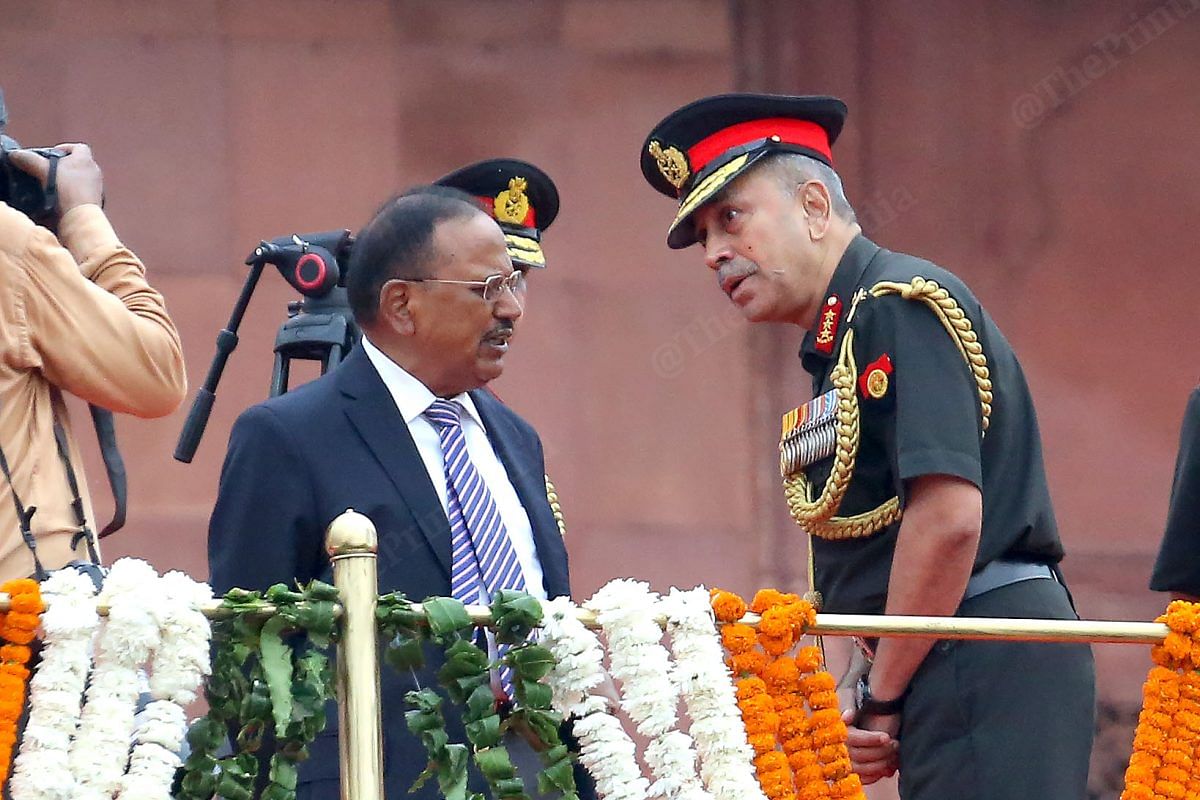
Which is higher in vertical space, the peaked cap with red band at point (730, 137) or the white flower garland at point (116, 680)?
the peaked cap with red band at point (730, 137)

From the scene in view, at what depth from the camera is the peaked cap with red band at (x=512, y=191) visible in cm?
507

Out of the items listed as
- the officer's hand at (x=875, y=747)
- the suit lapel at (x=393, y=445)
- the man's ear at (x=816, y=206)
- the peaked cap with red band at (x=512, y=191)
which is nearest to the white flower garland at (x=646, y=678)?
the suit lapel at (x=393, y=445)

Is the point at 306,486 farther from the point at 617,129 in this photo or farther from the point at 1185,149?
the point at 1185,149

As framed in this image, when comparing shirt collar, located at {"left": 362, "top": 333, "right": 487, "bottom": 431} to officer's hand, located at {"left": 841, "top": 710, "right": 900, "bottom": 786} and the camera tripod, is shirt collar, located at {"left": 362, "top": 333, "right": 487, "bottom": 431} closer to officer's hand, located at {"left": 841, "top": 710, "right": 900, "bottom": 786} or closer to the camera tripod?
the camera tripod

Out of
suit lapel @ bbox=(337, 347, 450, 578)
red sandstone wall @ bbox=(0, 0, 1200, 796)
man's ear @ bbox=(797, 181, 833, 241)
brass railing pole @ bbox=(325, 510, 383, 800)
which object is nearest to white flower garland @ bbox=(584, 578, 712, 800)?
brass railing pole @ bbox=(325, 510, 383, 800)

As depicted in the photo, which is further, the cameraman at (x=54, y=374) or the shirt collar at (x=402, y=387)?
the shirt collar at (x=402, y=387)

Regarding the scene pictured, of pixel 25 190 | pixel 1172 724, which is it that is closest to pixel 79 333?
pixel 25 190

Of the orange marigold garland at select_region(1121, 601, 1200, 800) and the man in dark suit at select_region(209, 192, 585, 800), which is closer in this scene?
the orange marigold garland at select_region(1121, 601, 1200, 800)

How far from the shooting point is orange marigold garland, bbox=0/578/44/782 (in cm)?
290

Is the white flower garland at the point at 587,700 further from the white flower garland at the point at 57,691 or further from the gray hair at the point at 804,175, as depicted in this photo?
the gray hair at the point at 804,175

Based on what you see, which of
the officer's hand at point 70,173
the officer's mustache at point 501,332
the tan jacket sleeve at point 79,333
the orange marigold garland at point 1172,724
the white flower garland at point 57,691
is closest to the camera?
the white flower garland at point 57,691

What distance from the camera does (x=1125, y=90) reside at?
6.79 metres

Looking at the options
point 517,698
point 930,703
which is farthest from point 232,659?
point 930,703

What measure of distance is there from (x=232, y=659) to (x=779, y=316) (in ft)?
4.43
